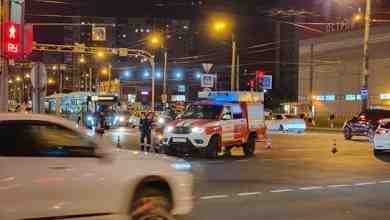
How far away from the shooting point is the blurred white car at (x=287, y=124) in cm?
5288

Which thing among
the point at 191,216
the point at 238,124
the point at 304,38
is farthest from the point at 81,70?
the point at 191,216

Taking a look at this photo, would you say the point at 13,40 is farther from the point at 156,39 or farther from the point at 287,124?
the point at 287,124

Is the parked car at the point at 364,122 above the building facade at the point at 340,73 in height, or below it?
below

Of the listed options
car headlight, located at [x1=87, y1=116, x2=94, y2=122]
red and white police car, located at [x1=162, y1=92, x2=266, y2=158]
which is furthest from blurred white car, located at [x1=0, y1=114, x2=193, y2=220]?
car headlight, located at [x1=87, y1=116, x2=94, y2=122]

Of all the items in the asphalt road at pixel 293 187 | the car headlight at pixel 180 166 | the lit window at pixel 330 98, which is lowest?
the asphalt road at pixel 293 187

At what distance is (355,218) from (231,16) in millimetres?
87117

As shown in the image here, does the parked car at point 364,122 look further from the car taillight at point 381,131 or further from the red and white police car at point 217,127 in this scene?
the red and white police car at point 217,127

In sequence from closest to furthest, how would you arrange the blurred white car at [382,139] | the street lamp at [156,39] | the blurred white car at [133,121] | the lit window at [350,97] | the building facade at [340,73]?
1. the blurred white car at [382,139]
2. the street lamp at [156,39]
3. the blurred white car at [133,121]
4. the building facade at [340,73]
5. the lit window at [350,97]

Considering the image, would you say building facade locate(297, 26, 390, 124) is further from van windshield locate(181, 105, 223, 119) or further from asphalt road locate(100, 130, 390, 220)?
van windshield locate(181, 105, 223, 119)

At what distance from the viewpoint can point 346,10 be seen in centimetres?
8088

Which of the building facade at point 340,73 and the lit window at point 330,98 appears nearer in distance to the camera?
the building facade at point 340,73

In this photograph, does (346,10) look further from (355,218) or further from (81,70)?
(355,218)

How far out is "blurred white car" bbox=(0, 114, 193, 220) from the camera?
307 inches

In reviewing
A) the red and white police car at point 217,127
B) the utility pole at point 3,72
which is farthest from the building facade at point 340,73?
the utility pole at point 3,72
